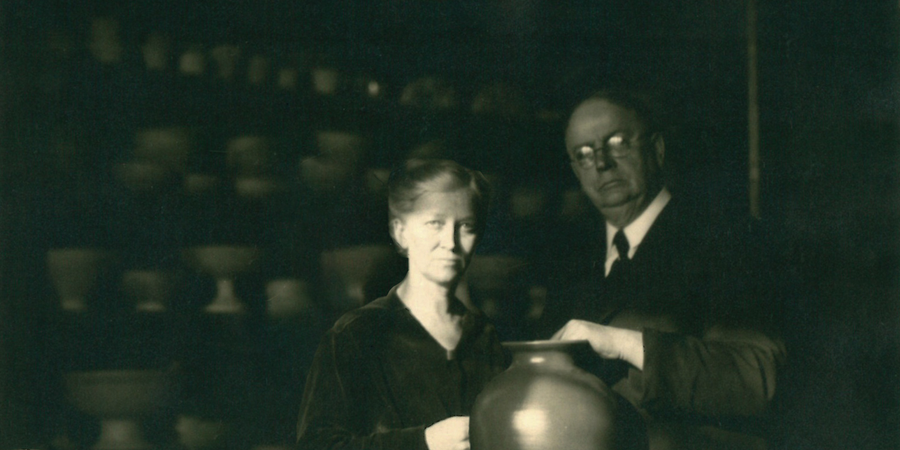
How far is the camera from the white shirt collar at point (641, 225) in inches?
124

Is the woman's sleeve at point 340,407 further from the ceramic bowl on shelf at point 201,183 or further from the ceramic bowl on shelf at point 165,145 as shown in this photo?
the ceramic bowl on shelf at point 165,145

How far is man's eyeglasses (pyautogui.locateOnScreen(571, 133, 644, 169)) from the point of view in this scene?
315cm

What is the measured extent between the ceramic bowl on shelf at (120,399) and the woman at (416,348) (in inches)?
20.8

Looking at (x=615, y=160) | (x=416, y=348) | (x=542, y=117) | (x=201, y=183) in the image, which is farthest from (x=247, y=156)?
(x=615, y=160)

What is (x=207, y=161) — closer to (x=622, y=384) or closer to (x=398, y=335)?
(x=398, y=335)

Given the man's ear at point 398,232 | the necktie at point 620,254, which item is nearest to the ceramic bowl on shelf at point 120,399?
the man's ear at point 398,232

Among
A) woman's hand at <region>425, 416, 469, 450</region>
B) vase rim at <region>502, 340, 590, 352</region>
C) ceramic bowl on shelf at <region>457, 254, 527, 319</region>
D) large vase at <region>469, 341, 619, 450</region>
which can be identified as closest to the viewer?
large vase at <region>469, 341, 619, 450</region>

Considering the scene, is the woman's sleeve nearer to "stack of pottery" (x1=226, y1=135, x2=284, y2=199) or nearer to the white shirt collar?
"stack of pottery" (x1=226, y1=135, x2=284, y2=199)

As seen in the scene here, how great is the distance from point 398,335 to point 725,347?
1.13m

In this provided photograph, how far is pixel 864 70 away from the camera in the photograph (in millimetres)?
3371

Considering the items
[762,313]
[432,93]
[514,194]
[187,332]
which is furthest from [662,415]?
[187,332]

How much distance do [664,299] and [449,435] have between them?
2.92 feet

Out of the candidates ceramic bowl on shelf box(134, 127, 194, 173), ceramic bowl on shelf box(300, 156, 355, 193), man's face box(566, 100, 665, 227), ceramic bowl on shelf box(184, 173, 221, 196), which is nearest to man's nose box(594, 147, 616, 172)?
man's face box(566, 100, 665, 227)

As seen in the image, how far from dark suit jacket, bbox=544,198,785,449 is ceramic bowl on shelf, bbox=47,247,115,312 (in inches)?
63.6
